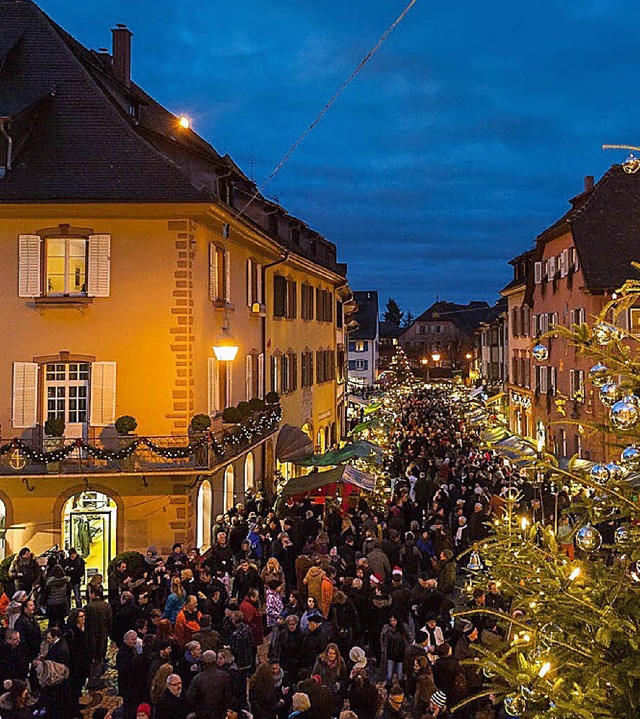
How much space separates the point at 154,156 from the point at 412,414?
37661 millimetres

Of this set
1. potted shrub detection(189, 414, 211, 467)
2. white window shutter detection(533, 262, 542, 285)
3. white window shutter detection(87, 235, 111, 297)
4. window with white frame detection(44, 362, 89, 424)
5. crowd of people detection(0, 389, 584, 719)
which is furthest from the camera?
white window shutter detection(533, 262, 542, 285)

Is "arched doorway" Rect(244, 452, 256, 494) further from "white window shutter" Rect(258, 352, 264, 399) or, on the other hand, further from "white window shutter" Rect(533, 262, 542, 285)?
"white window shutter" Rect(533, 262, 542, 285)

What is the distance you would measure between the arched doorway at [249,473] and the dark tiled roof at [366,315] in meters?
67.1

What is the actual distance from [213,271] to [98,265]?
310cm

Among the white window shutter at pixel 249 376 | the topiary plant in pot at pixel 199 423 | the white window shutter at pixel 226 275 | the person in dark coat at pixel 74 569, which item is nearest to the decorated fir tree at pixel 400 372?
the white window shutter at pixel 249 376

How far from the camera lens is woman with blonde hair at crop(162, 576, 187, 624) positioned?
1218cm

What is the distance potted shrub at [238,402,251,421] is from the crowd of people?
4.45 meters

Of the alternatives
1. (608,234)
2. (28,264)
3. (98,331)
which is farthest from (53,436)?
(608,234)

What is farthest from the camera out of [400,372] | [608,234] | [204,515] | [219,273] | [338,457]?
[400,372]

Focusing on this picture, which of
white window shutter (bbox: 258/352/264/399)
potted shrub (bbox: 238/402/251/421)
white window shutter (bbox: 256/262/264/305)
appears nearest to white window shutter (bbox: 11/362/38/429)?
potted shrub (bbox: 238/402/251/421)

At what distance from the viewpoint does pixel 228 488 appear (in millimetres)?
24156

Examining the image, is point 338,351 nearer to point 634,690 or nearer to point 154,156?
point 154,156

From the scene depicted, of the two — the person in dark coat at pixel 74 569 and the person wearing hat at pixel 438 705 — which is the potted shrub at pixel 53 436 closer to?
the person in dark coat at pixel 74 569

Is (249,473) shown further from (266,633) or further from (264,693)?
(264,693)
